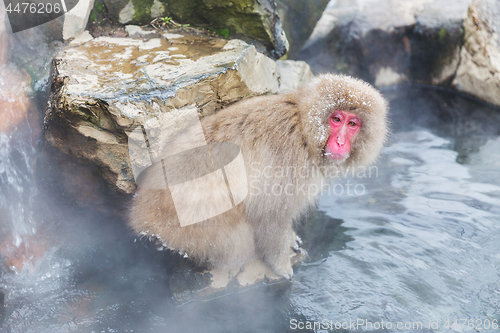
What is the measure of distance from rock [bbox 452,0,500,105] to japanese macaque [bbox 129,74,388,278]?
336 cm

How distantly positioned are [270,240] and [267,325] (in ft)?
1.96

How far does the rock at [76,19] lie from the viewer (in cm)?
296

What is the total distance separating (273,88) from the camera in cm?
346

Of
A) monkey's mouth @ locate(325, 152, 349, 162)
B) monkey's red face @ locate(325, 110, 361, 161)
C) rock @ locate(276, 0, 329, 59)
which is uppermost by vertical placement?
rock @ locate(276, 0, 329, 59)

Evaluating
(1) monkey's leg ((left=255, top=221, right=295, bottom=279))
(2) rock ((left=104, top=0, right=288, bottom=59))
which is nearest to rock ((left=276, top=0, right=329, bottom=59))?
(2) rock ((left=104, top=0, right=288, bottom=59))

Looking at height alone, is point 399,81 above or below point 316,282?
above

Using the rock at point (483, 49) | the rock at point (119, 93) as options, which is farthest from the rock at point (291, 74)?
the rock at point (483, 49)

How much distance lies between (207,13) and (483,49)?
3.81m

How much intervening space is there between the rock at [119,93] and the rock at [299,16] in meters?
1.79

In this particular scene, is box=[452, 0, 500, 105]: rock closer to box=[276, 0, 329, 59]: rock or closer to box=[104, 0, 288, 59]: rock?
Answer: box=[276, 0, 329, 59]: rock

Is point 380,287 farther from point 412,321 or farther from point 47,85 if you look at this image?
point 47,85

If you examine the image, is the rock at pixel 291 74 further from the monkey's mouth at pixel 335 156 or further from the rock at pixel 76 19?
the rock at pixel 76 19

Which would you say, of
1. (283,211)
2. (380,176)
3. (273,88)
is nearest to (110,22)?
(273,88)

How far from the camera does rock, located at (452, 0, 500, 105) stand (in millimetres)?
4797
